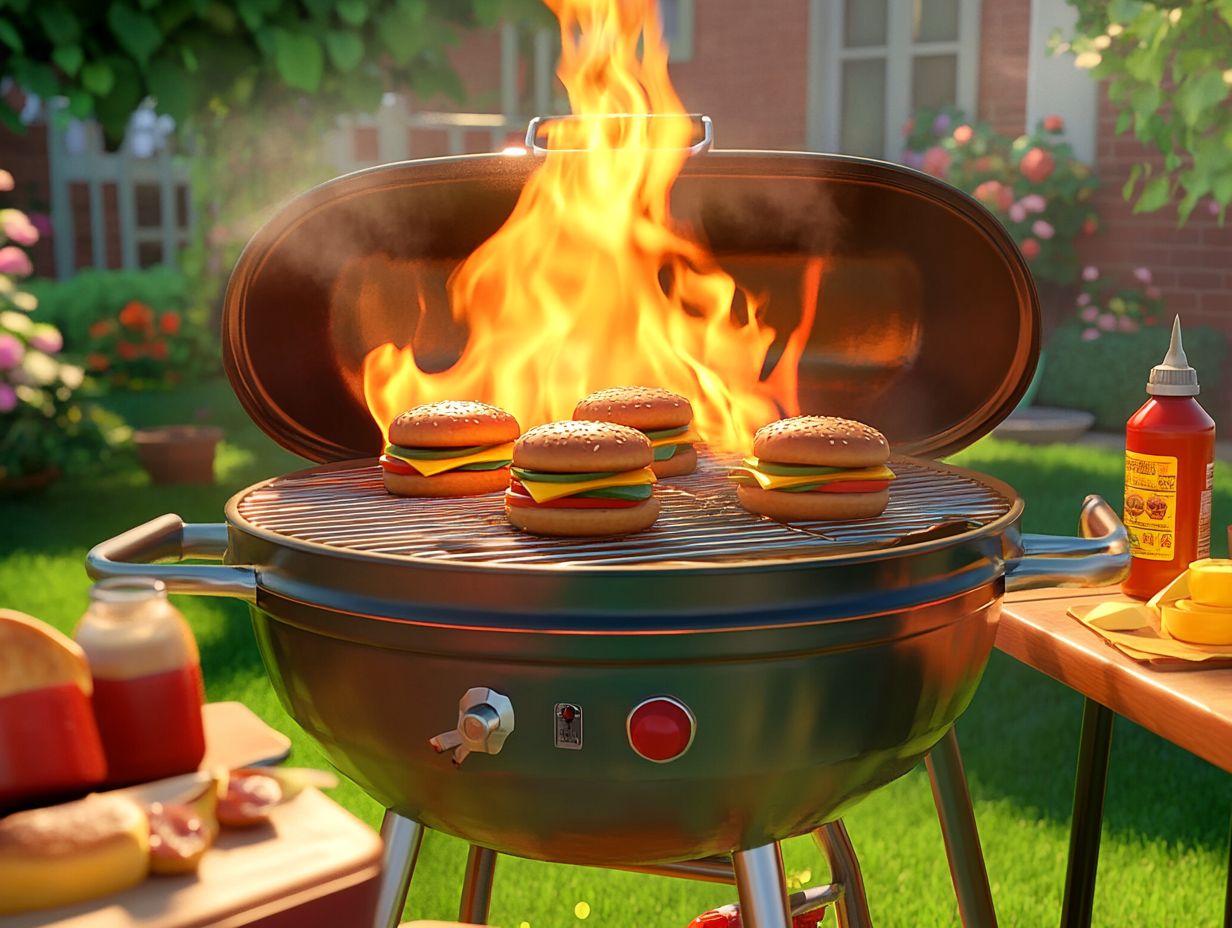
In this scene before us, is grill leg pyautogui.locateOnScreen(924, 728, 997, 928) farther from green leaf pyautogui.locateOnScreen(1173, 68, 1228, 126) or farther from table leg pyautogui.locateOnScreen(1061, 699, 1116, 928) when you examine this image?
green leaf pyautogui.locateOnScreen(1173, 68, 1228, 126)

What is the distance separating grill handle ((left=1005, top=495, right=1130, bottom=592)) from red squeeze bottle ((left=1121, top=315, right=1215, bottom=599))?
16cm

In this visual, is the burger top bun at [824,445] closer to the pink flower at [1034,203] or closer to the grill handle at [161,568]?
the grill handle at [161,568]

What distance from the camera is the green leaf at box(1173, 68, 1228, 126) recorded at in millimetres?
4148

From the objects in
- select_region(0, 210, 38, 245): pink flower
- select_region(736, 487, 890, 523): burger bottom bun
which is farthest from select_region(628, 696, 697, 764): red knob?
select_region(0, 210, 38, 245): pink flower

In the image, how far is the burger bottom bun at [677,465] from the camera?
2.32 meters

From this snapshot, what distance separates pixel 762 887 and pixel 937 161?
914cm

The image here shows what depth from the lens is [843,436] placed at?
195 cm

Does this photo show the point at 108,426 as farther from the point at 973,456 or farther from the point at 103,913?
the point at 103,913

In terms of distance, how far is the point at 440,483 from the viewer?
2.16 metres

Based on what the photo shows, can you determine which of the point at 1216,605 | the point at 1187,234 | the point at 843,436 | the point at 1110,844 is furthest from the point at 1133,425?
the point at 1187,234

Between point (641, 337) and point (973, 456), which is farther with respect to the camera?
point (973, 456)

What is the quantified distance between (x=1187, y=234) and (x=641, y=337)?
7.91 meters

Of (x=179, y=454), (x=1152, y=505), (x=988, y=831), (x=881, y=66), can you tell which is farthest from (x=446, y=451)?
(x=881, y=66)

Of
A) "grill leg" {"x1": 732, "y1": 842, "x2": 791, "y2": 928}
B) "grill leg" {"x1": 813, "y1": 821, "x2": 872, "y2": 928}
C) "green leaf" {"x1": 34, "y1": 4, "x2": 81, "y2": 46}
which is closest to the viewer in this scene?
"grill leg" {"x1": 732, "y1": 842, "x2": 791, "y2": 928}
